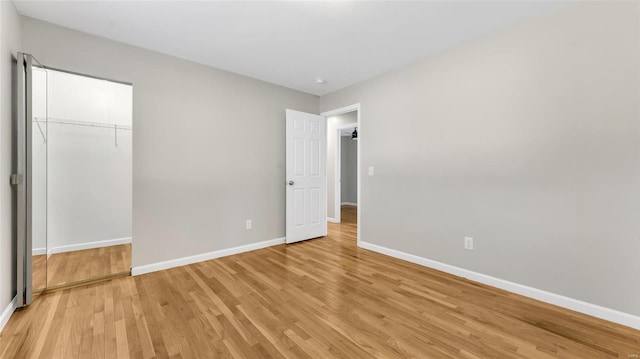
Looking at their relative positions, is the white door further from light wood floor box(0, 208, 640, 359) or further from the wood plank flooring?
the wood plank flooring

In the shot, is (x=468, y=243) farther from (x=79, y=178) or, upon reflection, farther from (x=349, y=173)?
(x=349, y=173)

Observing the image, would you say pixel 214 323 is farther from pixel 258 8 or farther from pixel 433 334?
pixel 258 8

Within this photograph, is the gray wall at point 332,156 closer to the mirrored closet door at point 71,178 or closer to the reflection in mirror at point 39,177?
the mirrored closet door at point 71,178

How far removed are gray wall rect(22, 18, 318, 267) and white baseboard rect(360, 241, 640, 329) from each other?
87.1 inches

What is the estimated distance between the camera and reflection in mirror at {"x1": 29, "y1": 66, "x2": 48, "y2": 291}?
2221mm

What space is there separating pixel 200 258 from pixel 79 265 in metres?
1.14

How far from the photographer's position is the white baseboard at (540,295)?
1.88m

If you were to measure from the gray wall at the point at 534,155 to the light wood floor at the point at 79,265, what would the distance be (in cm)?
322

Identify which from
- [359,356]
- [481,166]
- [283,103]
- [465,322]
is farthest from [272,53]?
[465,322]

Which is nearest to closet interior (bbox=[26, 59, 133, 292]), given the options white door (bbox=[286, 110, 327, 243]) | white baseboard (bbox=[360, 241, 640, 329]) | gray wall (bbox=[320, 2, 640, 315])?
white door (bbox=[286, 110, 327, 243])

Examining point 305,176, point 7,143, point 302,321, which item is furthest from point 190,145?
point 302,321

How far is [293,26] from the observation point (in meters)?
2.38

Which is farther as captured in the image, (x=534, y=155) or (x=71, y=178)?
(x=71, y=178)

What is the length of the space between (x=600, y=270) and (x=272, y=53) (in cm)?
358
